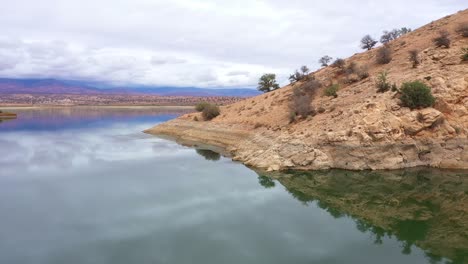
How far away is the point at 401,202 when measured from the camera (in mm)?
20484

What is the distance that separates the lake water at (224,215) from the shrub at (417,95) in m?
5.03

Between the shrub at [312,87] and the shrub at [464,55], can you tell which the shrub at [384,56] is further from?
the shrub at [464,55]

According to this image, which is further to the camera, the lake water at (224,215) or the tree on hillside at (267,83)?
the tree on hillside at (267,83)

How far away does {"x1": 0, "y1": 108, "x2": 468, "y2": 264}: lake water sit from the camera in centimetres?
1436

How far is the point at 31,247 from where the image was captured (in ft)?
48.8

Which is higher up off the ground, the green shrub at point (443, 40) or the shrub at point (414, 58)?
the green shrub at point (443, 40)

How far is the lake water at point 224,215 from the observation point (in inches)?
565

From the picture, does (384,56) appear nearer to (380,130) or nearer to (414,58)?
(414,58)

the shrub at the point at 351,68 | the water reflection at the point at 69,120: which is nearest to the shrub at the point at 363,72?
the shrub at the point at 351,68

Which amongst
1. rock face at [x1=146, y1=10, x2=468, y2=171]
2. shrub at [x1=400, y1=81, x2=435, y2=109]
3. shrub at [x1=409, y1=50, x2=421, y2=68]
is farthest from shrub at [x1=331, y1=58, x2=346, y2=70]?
shrub at [x1=400, y1=81, x2=435, y2=109]

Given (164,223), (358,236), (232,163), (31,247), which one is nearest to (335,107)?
(232,163)

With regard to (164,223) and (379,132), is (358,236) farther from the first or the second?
(379,132)

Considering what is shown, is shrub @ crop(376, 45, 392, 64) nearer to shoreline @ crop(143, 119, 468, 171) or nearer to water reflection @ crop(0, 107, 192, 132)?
shoreline @ crop(143, 119, 468, 171)

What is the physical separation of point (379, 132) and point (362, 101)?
409cm
